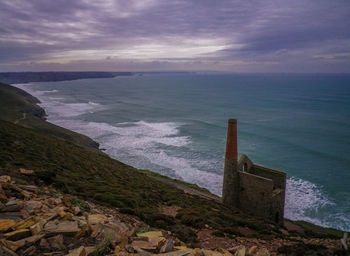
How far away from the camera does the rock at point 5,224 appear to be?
5537mm

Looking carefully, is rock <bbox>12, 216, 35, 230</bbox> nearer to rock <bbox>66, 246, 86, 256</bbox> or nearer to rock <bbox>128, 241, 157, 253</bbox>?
rock <bbox>66, 246, 86, 256</bbox>

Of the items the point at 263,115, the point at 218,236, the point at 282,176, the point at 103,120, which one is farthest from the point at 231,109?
the point at 218,236

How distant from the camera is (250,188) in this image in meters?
17.9

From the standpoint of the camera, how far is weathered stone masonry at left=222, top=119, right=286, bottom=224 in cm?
1725

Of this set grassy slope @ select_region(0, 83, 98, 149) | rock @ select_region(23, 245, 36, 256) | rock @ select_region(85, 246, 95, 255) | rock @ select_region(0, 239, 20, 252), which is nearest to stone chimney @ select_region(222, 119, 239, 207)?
rock @ select_region(85, 246, 95, 255)

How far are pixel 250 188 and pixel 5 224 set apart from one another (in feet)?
51.9

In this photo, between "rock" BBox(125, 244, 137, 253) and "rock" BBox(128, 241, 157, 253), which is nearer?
"rock" BBox(125, 244, 137, 253)

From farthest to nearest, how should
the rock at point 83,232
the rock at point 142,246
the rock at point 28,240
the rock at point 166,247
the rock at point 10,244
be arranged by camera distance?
the rock at point 83,232
the rock at point 166,247
the rock at point 142,246
the rock at point 28,240
the rock at point 10,244

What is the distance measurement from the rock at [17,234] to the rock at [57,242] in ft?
1.74

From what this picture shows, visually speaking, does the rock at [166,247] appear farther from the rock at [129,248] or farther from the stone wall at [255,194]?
the stone wall at [255,194]

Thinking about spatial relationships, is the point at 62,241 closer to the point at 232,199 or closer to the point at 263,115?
the point at 232,199

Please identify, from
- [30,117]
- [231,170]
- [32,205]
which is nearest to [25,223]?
[32,205]

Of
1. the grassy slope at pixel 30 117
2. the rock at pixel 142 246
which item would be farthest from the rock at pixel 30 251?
the grassy slope at pixel 30 117

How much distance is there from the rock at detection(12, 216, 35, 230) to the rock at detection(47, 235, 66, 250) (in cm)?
75
